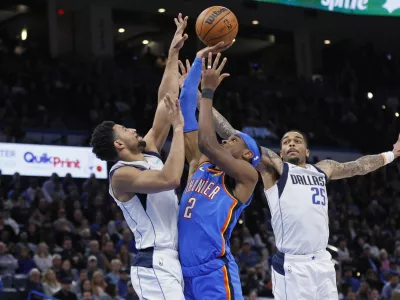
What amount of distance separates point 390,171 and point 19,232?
13.1 meters

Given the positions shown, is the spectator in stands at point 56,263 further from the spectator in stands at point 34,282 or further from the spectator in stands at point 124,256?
the spectator in stands at point 124,256

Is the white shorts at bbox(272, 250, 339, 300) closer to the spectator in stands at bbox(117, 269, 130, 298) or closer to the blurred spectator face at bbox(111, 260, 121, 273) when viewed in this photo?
the spectator in stands at bbox(117, 269, 130, 298)

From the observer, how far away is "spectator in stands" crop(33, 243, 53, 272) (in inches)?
489

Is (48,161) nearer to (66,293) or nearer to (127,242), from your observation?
(127,242)

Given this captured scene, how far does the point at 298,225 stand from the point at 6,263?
6656 mm

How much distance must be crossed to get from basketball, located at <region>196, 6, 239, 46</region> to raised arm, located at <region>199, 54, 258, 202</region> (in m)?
0.49

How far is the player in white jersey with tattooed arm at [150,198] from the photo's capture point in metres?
5.29

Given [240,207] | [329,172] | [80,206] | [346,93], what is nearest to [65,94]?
[80,206]

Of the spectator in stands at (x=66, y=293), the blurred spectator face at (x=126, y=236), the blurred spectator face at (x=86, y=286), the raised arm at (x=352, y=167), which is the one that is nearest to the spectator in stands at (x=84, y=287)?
the blurred spectator face at (x=86, y=286)

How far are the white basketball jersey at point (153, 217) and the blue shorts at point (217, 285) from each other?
0.93 feet

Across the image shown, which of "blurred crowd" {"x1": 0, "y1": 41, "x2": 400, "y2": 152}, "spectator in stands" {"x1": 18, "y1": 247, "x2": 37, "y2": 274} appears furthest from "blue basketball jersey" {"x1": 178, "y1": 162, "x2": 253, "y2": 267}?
"blurred crowd" {"x1": 0, "y1": 41, "x2": 400, "y2": 152}

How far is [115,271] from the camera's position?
12.7 meters

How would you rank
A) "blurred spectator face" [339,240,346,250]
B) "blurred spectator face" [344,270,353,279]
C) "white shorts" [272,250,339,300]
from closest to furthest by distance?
"white shorts" [272,250,339,300], "blurred spectator face" [344,270,353,279], "blurred spectator face" [339,240,346,250]

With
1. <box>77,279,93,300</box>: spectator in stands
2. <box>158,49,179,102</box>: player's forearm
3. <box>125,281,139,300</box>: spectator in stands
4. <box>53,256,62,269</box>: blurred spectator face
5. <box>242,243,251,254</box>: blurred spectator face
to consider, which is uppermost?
<box>158,49,179,102</box>: player's forearm
